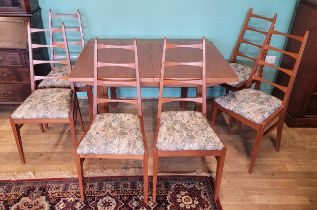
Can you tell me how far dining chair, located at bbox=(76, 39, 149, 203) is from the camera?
1666mm

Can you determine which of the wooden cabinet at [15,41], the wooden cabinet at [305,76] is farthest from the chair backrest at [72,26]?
the wooden cabinet at [305,76]

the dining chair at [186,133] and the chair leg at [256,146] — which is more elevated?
the dining chair at [186,133]

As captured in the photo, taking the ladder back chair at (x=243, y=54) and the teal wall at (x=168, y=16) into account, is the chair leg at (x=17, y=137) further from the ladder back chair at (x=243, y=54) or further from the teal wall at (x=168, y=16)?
the ladder back chair at (x=243, y=54)

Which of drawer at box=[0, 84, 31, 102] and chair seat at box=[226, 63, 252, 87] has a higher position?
chair seat at box=[226, 63, 252, 87]

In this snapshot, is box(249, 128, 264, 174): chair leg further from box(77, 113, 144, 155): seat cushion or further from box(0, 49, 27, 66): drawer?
box(0, 49, 27, 66): drawer

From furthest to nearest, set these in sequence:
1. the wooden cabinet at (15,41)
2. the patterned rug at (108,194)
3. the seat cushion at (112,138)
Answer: the wooden cabinet at (15,41) < the patterned rug at (108,194) < the seat cushion at (112,138)

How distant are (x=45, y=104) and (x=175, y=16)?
1.51m

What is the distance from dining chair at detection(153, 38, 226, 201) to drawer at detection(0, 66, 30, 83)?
1.40 m

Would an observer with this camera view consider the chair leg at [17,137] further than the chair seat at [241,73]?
No

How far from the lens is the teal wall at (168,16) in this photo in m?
2.60

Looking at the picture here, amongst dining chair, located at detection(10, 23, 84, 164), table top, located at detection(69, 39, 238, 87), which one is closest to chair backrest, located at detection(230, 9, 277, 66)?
table top, located at detection(69, 39, 238, 87)

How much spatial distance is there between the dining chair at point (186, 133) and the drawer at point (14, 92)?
4.76 feet

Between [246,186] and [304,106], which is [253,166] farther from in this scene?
[304,106]

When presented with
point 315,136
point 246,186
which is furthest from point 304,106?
point 246,186
